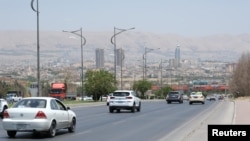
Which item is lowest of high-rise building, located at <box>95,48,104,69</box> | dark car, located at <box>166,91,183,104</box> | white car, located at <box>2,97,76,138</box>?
dark car, located at <box>166,91,183,104</box>

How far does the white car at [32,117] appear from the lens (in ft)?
Result: 67.4

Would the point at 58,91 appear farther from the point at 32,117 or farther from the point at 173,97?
the point at 32,117

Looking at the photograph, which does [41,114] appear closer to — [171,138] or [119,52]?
[171,138]

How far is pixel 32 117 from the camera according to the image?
20.6 m

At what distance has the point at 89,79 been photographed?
9025 cm

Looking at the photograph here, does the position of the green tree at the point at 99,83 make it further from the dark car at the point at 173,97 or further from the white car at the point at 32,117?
the white car at the point at 32,117

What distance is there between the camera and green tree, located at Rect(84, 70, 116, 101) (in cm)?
8881

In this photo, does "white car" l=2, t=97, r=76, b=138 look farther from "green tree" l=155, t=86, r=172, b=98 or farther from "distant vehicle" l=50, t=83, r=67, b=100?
"green tree" l=155, t=86, r=172, b=98

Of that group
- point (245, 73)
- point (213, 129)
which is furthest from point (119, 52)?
point (213, 129)

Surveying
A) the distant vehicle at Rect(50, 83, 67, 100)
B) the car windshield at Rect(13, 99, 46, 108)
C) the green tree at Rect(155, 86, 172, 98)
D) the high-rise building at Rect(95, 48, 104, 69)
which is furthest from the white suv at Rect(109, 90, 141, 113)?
the high-rise building at Rect(95, 48, 104, 69)

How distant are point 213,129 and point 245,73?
124 metres

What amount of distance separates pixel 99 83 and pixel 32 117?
68.1m

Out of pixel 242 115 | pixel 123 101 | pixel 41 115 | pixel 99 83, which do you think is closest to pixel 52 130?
pixel 41 115

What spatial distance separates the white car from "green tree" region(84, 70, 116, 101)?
67.2 metres
